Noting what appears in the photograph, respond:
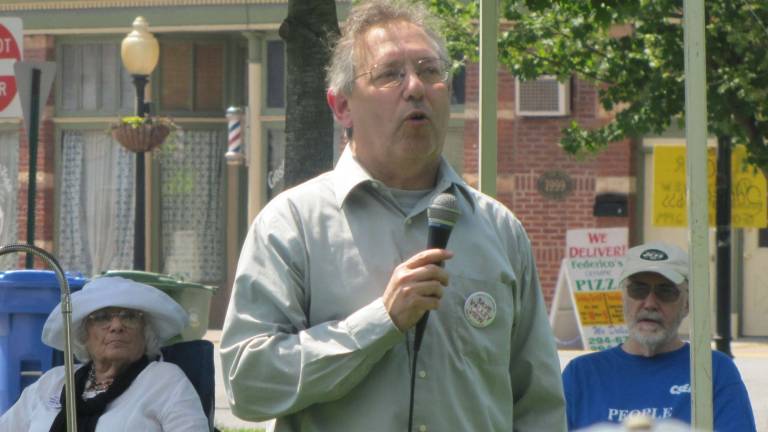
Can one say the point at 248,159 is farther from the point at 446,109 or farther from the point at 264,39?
the point at 446,109

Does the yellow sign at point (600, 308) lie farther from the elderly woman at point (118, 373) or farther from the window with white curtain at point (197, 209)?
the elderly woman at point (118, 373)

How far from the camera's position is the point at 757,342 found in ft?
58.3

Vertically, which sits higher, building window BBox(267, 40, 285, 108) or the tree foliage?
building window BBox(267, 40, 285, 108)

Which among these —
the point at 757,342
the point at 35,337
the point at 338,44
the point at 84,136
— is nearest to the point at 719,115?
the point at 35,337

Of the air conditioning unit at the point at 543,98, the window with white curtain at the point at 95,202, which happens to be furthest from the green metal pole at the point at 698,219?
the window with white curtain at the point at 95,202

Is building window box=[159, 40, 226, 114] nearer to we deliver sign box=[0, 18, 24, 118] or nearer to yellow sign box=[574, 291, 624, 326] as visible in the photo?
yellow sign box=[574, 291, 624, 326]

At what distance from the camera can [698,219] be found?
4.27m

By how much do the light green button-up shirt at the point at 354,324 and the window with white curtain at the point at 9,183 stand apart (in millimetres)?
17951

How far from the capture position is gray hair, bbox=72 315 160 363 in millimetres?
5582

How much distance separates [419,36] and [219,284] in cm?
1703

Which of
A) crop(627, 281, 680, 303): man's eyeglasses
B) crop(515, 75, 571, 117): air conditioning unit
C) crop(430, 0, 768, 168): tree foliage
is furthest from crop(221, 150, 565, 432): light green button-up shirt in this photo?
crop(515, 75, 571, 117): air conditioning unit

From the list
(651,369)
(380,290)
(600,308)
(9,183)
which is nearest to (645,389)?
(651,369)

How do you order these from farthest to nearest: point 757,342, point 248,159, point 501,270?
point 248,159, point 757,342, point 501,270

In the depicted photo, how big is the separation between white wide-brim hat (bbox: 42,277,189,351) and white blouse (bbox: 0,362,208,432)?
0.61 feet
